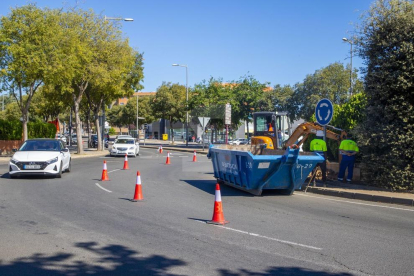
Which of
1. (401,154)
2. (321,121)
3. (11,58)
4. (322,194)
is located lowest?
(322,194)

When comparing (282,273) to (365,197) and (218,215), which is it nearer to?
(218,215)

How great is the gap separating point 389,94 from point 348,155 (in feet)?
7.87

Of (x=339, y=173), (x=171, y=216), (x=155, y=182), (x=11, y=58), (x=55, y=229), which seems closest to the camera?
(x=55, y=229)

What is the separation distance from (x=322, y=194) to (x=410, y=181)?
2374mm

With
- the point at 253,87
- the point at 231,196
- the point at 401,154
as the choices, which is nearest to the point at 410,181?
the point at 401,154

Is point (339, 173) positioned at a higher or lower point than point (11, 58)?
lower

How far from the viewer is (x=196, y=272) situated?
543 cm

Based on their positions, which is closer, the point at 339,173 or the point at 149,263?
the point at 149,263

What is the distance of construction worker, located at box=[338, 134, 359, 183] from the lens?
1397 cm

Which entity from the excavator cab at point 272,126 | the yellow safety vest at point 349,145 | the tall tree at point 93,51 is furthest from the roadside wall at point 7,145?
the yellow safety vest at point 349,145

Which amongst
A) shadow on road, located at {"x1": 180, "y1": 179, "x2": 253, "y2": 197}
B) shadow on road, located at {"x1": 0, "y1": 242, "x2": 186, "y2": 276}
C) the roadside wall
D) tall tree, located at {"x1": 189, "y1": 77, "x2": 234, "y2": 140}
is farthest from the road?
tall tree, located at {"x1": 189, "y1": 77, "x2": 234, "y2": 140}

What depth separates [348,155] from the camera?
1405 cm

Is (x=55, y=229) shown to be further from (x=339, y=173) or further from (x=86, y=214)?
(x=339, y=173)

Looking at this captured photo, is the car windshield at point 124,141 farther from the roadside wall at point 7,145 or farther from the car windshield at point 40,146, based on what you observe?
the car windshield at point 40,146
